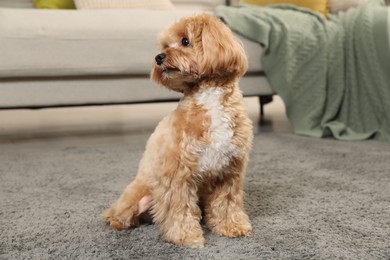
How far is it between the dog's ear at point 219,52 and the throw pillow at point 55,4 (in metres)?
1.68

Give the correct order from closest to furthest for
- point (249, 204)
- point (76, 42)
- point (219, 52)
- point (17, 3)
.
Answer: point (219, 52)
point (249, 204)
point (76, 42)
point (17, 3)

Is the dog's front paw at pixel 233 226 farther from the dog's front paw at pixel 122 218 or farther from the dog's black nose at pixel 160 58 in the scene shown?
the dog's black nose at pixel 160 58

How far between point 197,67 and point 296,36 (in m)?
1.33

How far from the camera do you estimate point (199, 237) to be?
90cm

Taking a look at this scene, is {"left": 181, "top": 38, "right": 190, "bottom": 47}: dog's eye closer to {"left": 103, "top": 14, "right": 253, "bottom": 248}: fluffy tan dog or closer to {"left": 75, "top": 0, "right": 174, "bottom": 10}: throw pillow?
{"left": 103, "top": 14, "right": 253, "bottom": 248}: fluffy tan dog

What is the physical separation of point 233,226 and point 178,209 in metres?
0.13

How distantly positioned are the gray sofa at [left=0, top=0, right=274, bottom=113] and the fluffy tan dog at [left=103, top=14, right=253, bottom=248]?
0.93 m

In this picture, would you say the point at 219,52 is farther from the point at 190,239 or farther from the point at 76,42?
the point at 76,42

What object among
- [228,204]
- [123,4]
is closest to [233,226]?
[228,204]

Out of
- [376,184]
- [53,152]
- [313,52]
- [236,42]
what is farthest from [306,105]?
[236,42]

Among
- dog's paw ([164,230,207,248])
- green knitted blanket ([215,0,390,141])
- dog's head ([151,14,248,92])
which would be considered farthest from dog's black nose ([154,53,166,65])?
green knitted blanket ([215,0,390,141])

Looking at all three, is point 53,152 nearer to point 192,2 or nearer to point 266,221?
point 266,221

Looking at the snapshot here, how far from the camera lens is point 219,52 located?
0.89 meters

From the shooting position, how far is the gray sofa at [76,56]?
69.0 inches
